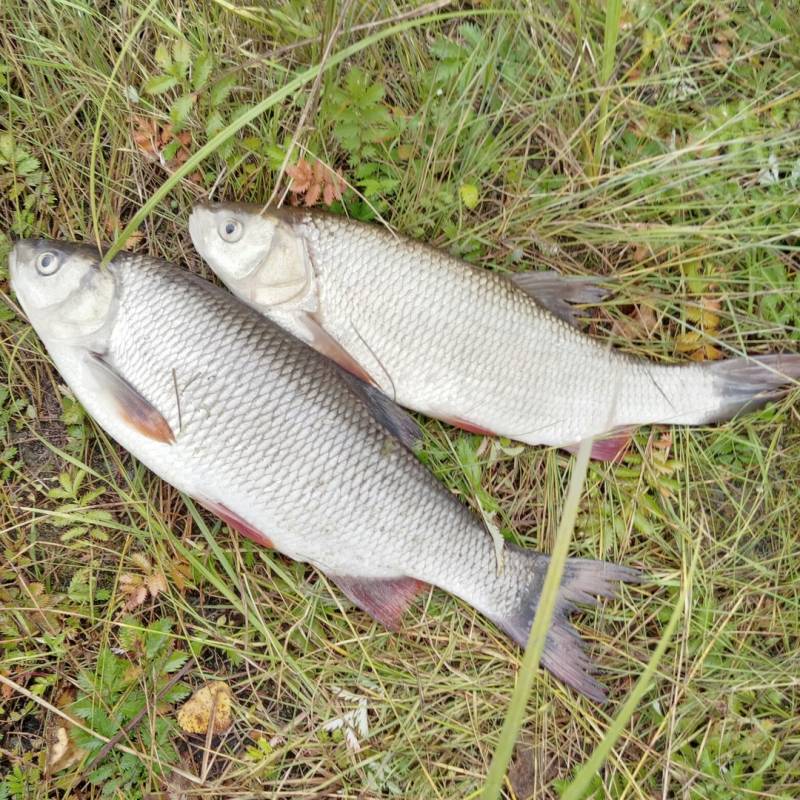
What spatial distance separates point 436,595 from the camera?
8.48 ft

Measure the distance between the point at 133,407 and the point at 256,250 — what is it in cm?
67

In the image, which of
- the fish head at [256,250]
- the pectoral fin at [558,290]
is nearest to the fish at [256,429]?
the fish head at [256,250]

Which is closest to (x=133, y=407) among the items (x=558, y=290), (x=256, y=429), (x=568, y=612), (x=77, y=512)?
(x=256, y=429)

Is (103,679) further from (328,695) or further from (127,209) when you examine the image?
(127,209)

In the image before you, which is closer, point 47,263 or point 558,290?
point 47,263

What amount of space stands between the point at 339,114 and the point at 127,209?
0.88 meters

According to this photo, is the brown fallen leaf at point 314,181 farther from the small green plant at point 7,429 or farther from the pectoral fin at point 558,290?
the small green plant at point 7,429

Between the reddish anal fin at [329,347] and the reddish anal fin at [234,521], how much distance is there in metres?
0.63

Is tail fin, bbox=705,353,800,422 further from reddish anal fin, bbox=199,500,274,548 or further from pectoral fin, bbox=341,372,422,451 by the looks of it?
reddish anal fin, bbox=199,500,274,548

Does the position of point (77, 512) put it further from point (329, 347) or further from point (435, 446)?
point (435, 446)

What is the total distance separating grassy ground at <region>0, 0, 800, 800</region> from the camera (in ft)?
8.09

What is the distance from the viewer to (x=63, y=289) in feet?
7.66

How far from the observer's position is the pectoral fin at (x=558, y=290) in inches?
103

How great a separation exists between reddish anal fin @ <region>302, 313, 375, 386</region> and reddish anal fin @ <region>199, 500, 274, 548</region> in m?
0.63
